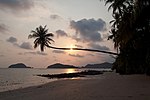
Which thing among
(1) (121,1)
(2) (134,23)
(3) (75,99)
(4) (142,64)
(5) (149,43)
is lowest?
(3) (75,99)

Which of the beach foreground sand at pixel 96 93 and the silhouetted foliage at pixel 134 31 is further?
the silhouetted foliage at pixel 134 31

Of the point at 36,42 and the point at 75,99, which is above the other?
the point at 36,42

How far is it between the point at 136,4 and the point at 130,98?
38.8 feet

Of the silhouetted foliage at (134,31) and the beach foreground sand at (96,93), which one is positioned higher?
the silhouetted foliage at (134,31)

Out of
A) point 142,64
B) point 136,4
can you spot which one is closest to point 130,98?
point 136,4

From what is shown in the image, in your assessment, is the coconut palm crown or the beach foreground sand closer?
the beach foreground sand

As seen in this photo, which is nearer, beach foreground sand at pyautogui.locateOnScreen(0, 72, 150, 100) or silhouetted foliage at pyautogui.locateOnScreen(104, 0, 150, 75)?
beach foreground sand at pyautogui.locateOnScreen(0, 72, 150, 100)

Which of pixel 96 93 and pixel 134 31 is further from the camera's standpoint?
pixel 134 31

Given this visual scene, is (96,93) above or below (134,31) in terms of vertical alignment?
below

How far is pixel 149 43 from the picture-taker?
99.6 ft

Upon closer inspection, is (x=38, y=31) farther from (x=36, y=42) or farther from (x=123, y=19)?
(x=123, y=19)

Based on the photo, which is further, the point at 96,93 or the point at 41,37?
the point at 41,37

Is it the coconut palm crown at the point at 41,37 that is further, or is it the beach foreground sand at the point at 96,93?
the coconut palm crown at the point at 41,37

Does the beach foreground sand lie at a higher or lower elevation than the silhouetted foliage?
lower
